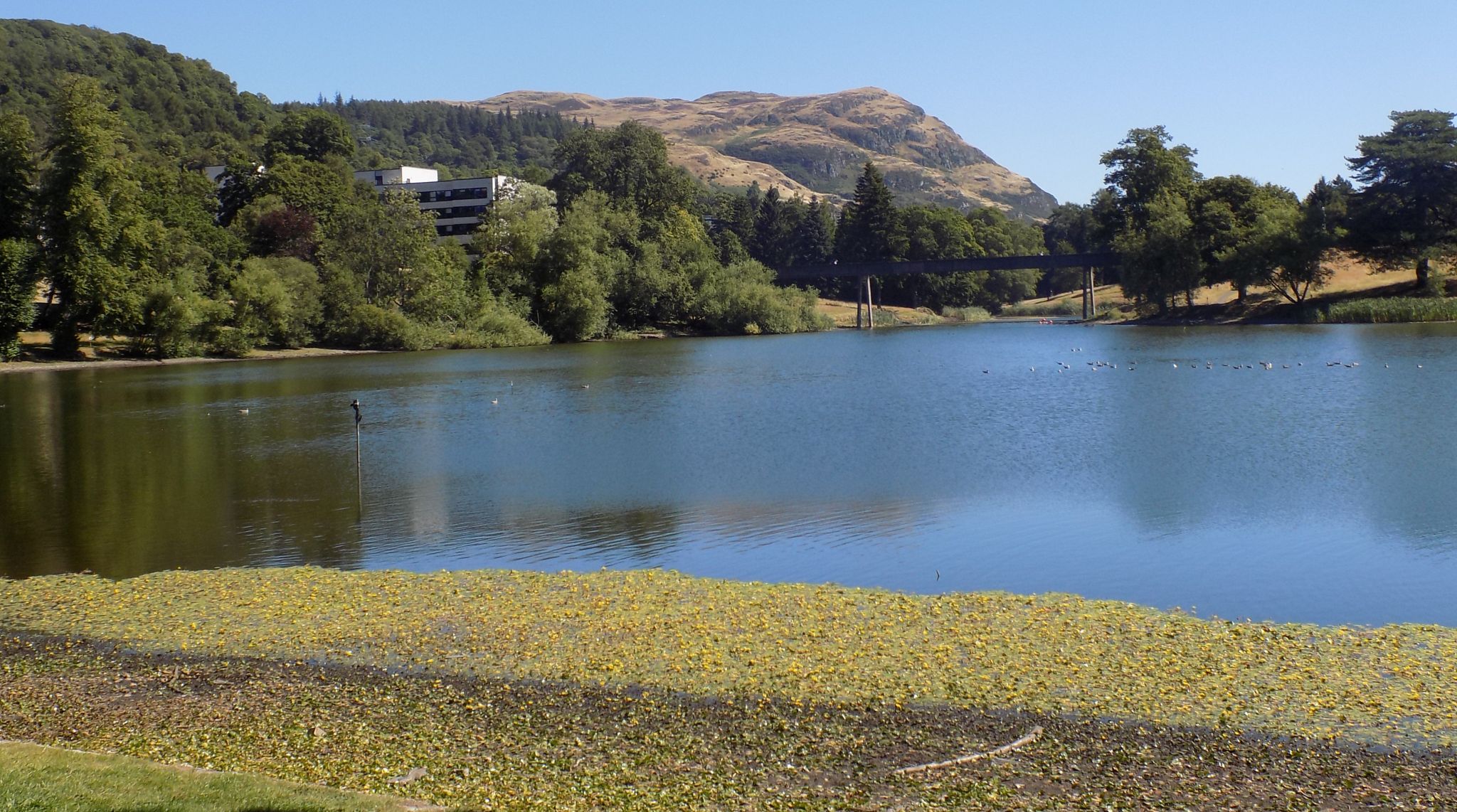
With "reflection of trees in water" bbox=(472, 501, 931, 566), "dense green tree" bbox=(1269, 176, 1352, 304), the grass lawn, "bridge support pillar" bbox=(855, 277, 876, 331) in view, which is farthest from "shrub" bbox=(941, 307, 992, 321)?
the grass lawn

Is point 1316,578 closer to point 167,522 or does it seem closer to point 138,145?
point 167,522

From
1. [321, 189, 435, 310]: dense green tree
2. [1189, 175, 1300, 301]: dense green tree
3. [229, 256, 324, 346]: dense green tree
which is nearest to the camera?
[229, 256, 324, 346]: dense green tree

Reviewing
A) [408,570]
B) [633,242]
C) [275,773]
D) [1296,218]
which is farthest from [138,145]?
[275,773]

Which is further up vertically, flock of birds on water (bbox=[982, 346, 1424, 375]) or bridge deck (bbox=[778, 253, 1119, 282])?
bridge deck (bbox=[778, 253, 1119, 282])

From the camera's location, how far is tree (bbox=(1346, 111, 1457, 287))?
93.8 m

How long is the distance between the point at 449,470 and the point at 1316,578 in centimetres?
2143

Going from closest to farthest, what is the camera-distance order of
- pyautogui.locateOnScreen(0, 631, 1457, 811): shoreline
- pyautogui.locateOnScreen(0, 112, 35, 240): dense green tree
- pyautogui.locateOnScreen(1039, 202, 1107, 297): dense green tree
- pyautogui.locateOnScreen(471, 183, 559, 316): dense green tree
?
1. pyautogui.locateOnScreen(0, 631, 1457, 811): shoreline
2. pyautogui.locateOnScreen(0, 112, 35, 240): dense green tree
3. pyautogui.locateOnScreen(471, 183, 559, 316): dense green tree
4. pyautogui.locateOnScreen(1039, 202, 1107, 297): dense green tree

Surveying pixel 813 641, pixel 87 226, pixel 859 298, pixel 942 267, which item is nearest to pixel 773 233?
pixel 859 298

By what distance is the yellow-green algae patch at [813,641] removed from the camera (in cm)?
1113

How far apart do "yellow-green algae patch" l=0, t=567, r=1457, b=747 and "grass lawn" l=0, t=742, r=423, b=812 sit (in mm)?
3565

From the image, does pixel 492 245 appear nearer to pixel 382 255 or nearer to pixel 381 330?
pixel 382 255

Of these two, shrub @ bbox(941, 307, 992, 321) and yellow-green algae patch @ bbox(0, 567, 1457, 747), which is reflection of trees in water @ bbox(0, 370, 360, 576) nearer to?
yellow-green algae patch @ bbox(0, 567, 1457, 747)

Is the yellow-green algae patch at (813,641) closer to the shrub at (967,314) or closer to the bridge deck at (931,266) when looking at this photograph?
the bridge deck at (931,266)

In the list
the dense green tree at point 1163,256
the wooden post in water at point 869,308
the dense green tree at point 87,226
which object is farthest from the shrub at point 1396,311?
the dense green tree at point 87,226
